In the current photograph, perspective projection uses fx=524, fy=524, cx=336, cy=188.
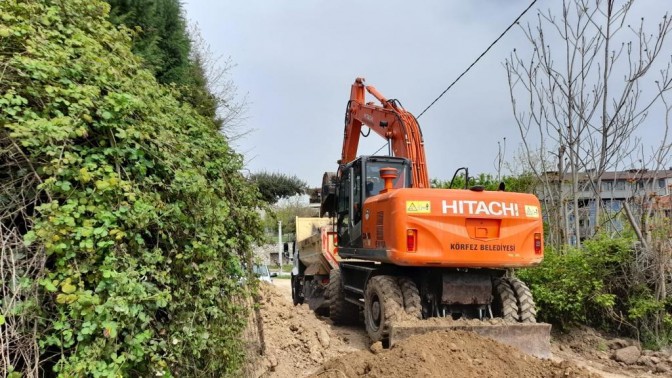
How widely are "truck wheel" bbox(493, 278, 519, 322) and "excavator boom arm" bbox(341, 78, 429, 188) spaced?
1817mm

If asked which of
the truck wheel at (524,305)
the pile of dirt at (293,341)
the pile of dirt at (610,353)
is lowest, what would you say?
the pile of dirt at (610,353)

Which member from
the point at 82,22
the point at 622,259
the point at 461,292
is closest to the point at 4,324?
the point at 82,22

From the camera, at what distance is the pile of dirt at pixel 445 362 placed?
4.38m

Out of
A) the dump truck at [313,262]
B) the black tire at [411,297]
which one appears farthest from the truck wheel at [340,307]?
the black tire at [411,297]

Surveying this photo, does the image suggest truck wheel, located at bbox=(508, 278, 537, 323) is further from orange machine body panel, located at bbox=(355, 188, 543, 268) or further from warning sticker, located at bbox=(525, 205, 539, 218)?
warning sticker, located at bbox=(525, 205, 539, 218)

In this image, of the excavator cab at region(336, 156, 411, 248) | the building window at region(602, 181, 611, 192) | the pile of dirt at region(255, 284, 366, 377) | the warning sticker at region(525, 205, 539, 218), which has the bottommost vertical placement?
the pile of dirt at region(255, 284, 366, 377)

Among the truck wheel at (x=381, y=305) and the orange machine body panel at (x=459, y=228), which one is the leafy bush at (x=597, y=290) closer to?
the orange machine body panel at (x=459, y=228)

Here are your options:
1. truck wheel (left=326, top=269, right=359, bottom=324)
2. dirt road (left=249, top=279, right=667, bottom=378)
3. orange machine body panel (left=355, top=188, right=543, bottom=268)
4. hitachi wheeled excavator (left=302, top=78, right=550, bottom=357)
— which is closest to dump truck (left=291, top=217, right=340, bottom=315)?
truck wheel (left=326, top=269, right=359, bottom=324)

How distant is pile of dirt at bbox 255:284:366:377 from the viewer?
213 inches

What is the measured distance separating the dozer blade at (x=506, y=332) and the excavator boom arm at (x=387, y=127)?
245cm

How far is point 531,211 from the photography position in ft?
22.2

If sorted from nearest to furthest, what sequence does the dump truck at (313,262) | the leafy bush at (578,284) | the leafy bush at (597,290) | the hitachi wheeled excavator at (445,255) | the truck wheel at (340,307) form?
the hitachi wheeled excavator at (445,255)
the leafy bush at (597,290)
the leafy bush at (578,284)
the truck wheel at (340,307)
the dump truck at (313,262)

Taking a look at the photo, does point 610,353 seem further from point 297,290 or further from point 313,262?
point 297,290

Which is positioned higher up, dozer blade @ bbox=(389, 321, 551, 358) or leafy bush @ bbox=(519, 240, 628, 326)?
leafy bush @ bbox=(519, 240, 628, 326)
